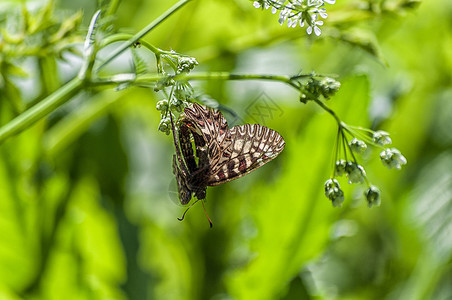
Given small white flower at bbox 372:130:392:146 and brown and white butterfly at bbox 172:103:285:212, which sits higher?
brown and white butterfly at bbox 172:103:285:212

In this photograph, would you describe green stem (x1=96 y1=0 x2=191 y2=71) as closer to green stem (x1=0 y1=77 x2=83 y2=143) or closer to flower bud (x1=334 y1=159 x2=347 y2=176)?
green stem (x1=0 y1=77 x2=83 y2=143)

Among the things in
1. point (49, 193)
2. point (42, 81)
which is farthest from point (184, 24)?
point (49, 193)

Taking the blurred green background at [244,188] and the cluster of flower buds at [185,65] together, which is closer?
the cluster of flower buds at [185,65]

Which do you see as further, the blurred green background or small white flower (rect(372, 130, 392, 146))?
the blurred green background

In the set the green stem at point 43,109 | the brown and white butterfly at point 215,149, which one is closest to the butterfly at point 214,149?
the brown and white butterfly at point 215,149

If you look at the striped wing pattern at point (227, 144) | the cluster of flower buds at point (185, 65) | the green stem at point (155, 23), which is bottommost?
the striped wing pattern at point (227, 144)

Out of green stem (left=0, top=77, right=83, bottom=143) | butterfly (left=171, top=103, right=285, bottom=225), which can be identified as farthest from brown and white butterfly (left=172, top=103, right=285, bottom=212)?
green stem (left=0, top=77, right=83, bottom=143)

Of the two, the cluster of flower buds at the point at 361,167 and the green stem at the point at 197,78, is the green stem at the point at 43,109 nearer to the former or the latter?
the green stem at the point at 197,78
